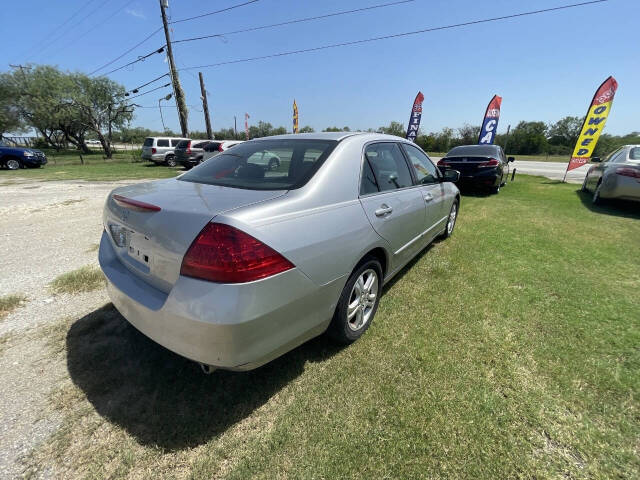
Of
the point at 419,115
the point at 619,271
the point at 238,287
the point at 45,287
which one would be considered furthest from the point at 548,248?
the point at 419,115

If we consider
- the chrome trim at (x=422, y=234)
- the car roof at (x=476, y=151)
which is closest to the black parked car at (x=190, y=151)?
the car roof at (x=476, y=151)

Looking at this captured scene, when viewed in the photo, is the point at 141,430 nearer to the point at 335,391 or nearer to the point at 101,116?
the point at 335,391

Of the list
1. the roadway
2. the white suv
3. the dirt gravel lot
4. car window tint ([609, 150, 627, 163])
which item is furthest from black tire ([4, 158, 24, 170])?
the roadway

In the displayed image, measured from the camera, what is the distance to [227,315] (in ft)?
4.57

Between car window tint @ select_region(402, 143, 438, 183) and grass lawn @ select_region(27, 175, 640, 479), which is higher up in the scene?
car window tint @ select_region(402, 143, 438, 183)

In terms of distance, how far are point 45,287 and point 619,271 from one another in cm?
656

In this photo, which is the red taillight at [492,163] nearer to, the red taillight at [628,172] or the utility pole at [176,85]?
the red taillight at [628,172]

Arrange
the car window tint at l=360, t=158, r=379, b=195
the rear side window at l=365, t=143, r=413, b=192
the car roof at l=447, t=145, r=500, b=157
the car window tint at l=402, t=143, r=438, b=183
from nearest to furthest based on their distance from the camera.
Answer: the car window tint at l=360, t=158, r=379, b=195 → the rear side window at l=365, t=143, r=413, b=192 → the car window tint at l=402, t=143, r=438, b=183 → the car roof at l=447, t=145, r=500, b=157

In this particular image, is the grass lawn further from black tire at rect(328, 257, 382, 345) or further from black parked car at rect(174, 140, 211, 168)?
black parked car at rect(174, 140, 211, 168)

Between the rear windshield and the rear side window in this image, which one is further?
the rear side window

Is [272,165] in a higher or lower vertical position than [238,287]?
higher

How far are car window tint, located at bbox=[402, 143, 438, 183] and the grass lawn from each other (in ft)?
4.42

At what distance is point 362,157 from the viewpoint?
237 centimetres

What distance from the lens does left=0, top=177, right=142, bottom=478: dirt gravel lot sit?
164cm
